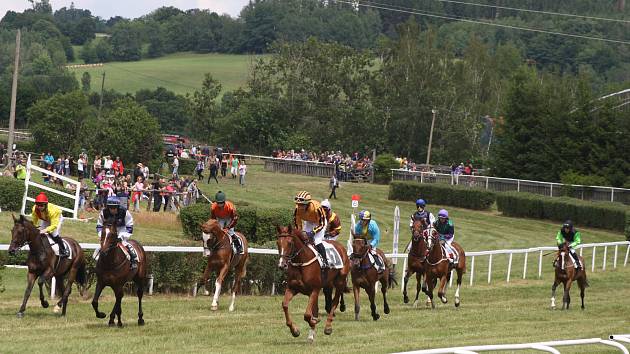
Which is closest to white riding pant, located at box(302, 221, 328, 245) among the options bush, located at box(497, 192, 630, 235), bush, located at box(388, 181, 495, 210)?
bush, located at box(497, 192, 630, 235)

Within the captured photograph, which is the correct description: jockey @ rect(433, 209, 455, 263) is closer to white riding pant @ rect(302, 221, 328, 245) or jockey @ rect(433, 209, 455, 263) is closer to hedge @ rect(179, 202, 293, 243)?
white riding pant @ rect(302, 221, 328, 245)

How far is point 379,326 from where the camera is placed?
1692 cm

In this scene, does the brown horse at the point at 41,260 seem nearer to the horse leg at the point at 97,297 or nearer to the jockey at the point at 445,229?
the horse leg at the point at 97,297

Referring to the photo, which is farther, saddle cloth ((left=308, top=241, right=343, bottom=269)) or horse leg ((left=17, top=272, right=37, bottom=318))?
saddle cloth ((left=308, top=241, right=343, bottom=269))

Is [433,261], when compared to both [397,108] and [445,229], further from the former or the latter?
[397,108]

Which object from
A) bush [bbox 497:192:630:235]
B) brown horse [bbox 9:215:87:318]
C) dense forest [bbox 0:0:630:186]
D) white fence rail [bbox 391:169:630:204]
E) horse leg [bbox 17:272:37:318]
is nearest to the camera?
horse leg [bbox 17:272:37:318]

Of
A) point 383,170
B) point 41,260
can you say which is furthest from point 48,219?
point 383,170

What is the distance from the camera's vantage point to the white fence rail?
46594 millimetres

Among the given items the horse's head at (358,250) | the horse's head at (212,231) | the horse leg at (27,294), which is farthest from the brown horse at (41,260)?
the horse's head at (358,250)

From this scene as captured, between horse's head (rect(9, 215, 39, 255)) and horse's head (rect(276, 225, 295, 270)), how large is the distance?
3776 mm

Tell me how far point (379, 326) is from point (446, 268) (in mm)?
4272

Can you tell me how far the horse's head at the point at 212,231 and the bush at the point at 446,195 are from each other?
31.4 meters

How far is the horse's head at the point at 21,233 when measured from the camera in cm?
1533

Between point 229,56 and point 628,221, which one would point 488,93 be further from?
point 229,56
